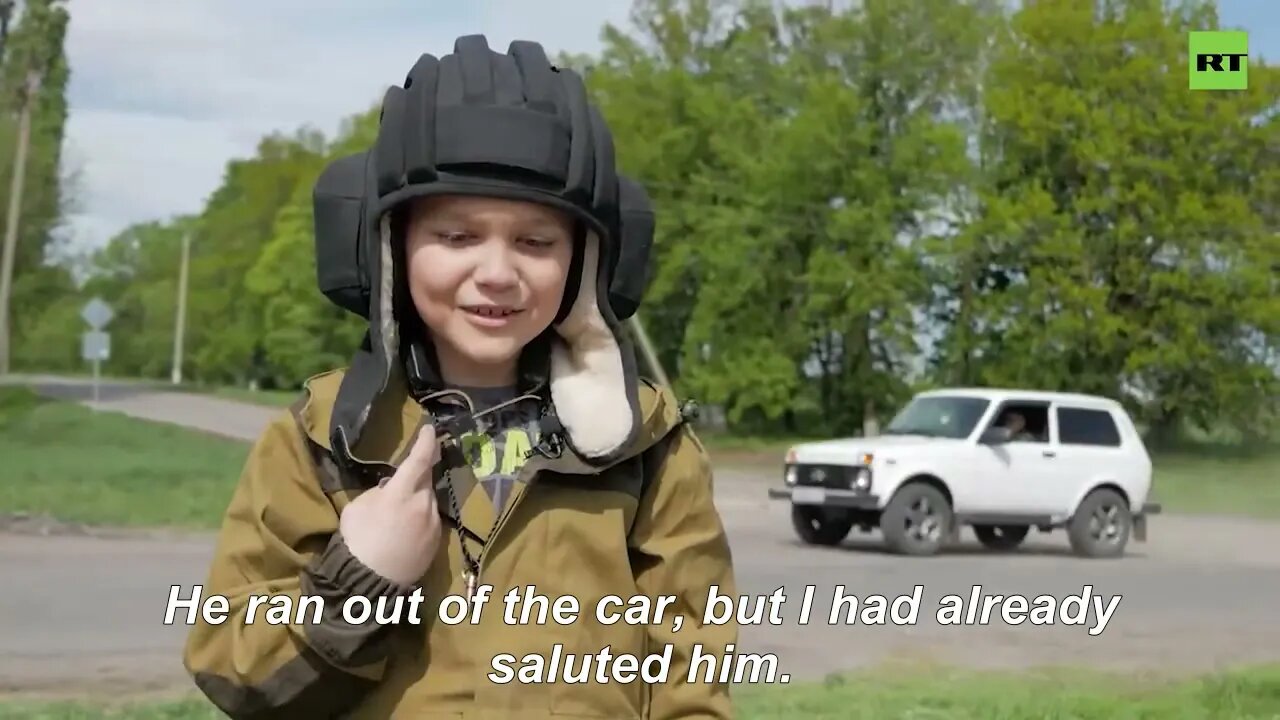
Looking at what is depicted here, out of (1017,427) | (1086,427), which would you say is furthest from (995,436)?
(1086,427)

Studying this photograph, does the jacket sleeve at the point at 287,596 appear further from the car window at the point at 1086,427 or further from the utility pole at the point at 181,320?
the utility pole at the point at 181,320

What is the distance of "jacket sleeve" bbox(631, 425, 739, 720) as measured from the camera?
205 centimetres

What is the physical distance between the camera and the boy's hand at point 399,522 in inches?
74.8

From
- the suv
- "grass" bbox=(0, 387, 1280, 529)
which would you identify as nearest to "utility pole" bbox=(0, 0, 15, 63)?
"grass" bbox=(0, 387, 1280, 529)

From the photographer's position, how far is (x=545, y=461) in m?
2.02

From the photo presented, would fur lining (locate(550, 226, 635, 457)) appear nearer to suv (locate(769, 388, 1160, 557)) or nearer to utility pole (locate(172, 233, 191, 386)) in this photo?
suv (locate(769, 388, 1160, 557))

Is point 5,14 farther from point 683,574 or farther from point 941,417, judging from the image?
point 683,574

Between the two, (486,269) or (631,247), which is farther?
(631,247)

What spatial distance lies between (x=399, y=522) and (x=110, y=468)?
62.5 ft

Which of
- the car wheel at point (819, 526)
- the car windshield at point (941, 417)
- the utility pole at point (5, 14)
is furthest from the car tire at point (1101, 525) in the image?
the utility pole at point (5, 14)

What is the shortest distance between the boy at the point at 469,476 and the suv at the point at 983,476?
1235 cm

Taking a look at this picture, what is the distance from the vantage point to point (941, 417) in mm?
15359

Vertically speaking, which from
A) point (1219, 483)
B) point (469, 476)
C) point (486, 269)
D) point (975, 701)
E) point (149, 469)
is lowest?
point (1219, 483)

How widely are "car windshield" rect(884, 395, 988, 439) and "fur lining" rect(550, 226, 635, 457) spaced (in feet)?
→ 43.1
